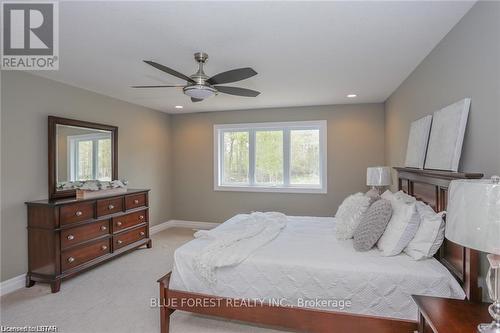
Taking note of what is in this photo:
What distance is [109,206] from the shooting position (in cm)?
366

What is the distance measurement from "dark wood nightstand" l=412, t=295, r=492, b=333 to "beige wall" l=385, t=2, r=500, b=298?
0.41 m

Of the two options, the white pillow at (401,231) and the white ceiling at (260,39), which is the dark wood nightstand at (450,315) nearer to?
the white pillow at (401,231)

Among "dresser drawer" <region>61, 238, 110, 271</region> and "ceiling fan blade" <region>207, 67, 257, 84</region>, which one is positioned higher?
"ceiling fan blade" <region>207, 67, 257, 84</region>

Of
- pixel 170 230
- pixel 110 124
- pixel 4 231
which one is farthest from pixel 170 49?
pixel 170 230

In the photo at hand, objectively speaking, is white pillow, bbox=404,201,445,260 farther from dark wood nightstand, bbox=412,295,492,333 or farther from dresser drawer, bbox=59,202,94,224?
dresser drawer, bbox=59,202,94,224

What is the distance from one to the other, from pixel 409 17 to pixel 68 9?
8.12 ft

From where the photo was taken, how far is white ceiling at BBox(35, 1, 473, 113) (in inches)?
71.9

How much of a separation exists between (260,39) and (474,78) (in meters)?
1.61

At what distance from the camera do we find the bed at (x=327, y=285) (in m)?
1.76

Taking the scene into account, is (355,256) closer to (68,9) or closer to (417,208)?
(417,208)

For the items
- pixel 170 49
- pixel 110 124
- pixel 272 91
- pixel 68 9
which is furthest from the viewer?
pixel 110 124

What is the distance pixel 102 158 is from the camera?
4.12 metres

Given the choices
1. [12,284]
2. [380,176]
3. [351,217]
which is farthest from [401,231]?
[12,284]

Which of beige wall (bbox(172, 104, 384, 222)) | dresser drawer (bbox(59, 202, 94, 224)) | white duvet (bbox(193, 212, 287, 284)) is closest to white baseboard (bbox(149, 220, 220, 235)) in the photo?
beige wall (bbox(172, 104, 384, 222))
